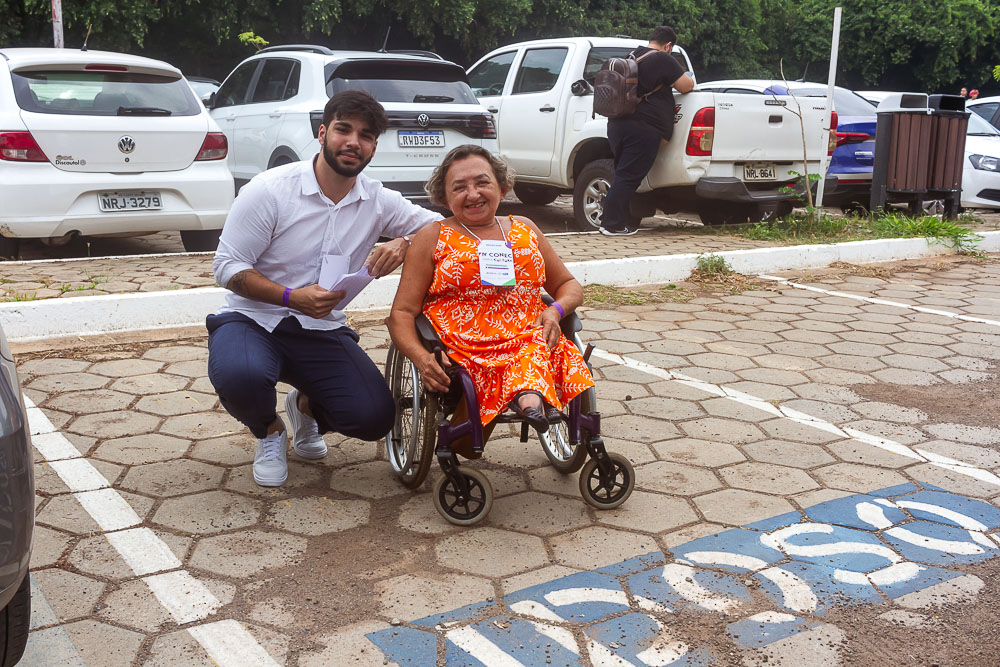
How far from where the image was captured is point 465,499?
3.34 metres

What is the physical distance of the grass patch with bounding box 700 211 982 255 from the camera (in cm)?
936

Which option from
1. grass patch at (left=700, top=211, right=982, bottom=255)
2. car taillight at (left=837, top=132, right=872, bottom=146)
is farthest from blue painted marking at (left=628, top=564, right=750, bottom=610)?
car taillight at (left=837, top=132, right=872, bottom=146)

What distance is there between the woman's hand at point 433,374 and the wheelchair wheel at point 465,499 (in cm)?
29

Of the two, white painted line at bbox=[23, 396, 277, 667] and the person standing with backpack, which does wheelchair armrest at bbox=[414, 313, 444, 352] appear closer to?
white painted line at bbox=[23, 396, 277, 667]

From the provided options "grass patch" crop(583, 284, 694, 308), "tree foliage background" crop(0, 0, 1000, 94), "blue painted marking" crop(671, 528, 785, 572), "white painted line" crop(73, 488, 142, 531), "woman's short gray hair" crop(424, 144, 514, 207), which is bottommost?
"blue painted marking" crop(671, 528, 785, 572)

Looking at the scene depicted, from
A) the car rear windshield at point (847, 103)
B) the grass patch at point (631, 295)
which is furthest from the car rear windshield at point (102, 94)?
the car rear windshield at point (847, 103)

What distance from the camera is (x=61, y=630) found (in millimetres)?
2645

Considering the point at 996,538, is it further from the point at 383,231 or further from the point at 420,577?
the point at 383,231

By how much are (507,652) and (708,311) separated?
14.5 feet

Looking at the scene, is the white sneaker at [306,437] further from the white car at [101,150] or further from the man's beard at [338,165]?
the white car at [101,150]

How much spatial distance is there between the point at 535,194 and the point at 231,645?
9632 mm

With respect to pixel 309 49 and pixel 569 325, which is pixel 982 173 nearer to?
pixel 309 49

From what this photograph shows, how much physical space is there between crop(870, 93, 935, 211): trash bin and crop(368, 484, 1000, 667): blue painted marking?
716cm

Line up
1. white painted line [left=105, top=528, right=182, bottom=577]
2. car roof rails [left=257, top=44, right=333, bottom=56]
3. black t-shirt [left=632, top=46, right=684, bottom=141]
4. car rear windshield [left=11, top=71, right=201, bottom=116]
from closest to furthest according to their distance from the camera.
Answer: white painted line [left=105, top=528, right=182, bottom=577]
car rear windshield [left=11, top=71, right=201, bottom=116]
car roof rails [left=257, top=44, right=333, bottom=56]
black t-shirt [left=632, top=46, right=684, bottom=141]
